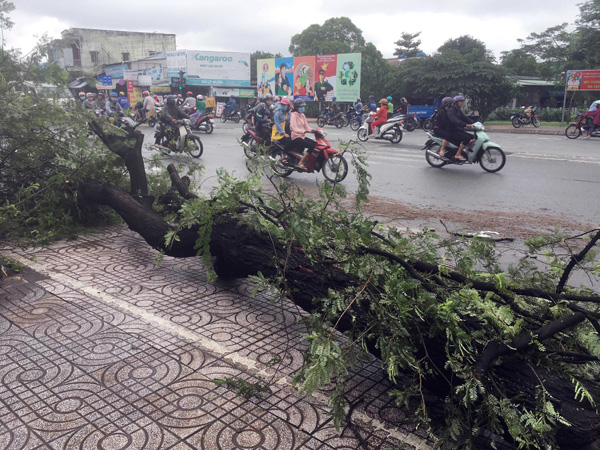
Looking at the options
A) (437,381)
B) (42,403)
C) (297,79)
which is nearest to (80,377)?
(42,403)

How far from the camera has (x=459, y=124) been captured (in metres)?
11.6

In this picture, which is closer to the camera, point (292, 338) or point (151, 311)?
point (292, 338)

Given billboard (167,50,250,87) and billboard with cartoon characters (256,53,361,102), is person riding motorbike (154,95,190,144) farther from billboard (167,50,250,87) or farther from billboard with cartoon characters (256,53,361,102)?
billboard (167,50,250,87)

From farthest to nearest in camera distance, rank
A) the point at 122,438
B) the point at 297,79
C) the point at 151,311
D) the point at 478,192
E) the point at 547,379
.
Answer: the point at 297,79 → the point at 478,192 → the point at 151,311 → the point at 122,438 → the point at 547,379

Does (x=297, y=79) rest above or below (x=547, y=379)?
above

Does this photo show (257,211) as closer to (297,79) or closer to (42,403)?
(42,403)

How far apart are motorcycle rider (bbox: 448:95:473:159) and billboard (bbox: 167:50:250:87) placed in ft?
122

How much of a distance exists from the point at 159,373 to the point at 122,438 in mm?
599

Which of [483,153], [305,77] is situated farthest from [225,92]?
[483,153]

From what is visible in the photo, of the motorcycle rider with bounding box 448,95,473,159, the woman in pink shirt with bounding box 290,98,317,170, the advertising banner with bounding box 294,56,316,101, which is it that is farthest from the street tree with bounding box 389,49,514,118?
the woman in pink shirt with bounding box 290,98,317,170

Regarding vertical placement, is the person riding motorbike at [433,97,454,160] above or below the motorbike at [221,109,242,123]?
above

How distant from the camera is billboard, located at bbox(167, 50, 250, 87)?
44688 millimetres

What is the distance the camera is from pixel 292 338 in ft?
11.7

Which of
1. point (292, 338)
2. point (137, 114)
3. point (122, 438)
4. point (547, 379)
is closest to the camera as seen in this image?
point (547, 379)
